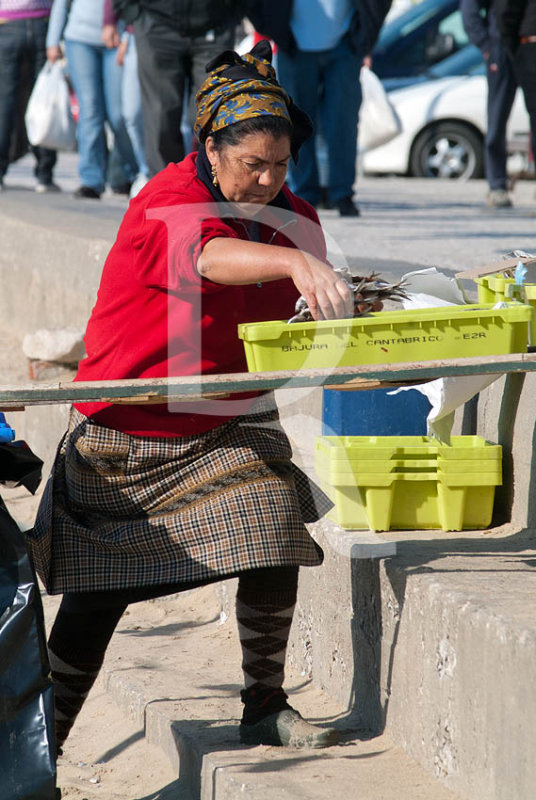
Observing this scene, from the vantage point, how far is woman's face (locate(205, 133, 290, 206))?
2645 mm

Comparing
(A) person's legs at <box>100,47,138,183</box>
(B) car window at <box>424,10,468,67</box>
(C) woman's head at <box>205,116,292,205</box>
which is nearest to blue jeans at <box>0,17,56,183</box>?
(A) person's legs at <box>100,47,138,183</box>

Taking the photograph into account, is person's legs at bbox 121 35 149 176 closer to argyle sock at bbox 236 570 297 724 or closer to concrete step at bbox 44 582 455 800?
concrete step at bbox 44 582 455 800

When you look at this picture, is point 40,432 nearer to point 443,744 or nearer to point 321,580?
point 321,580

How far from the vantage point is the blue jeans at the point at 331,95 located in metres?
7.34

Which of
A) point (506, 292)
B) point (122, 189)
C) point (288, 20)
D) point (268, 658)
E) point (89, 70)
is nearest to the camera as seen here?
point (268, 658)

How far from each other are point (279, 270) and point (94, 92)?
21.3 feet

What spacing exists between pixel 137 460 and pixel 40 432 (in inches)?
110

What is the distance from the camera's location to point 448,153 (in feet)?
41.9

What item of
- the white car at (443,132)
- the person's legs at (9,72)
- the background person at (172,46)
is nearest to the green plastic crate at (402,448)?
the background person at (172,46)

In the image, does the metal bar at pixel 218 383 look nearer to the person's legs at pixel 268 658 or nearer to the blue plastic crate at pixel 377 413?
the person's legs at pixel 268 658

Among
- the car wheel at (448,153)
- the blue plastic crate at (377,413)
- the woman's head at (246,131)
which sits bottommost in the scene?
the car wheel at (448,153)

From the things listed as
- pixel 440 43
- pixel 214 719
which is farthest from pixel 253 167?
pixel 440 43

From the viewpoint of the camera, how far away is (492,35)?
827 cm

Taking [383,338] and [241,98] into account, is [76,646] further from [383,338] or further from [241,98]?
[241,98]
